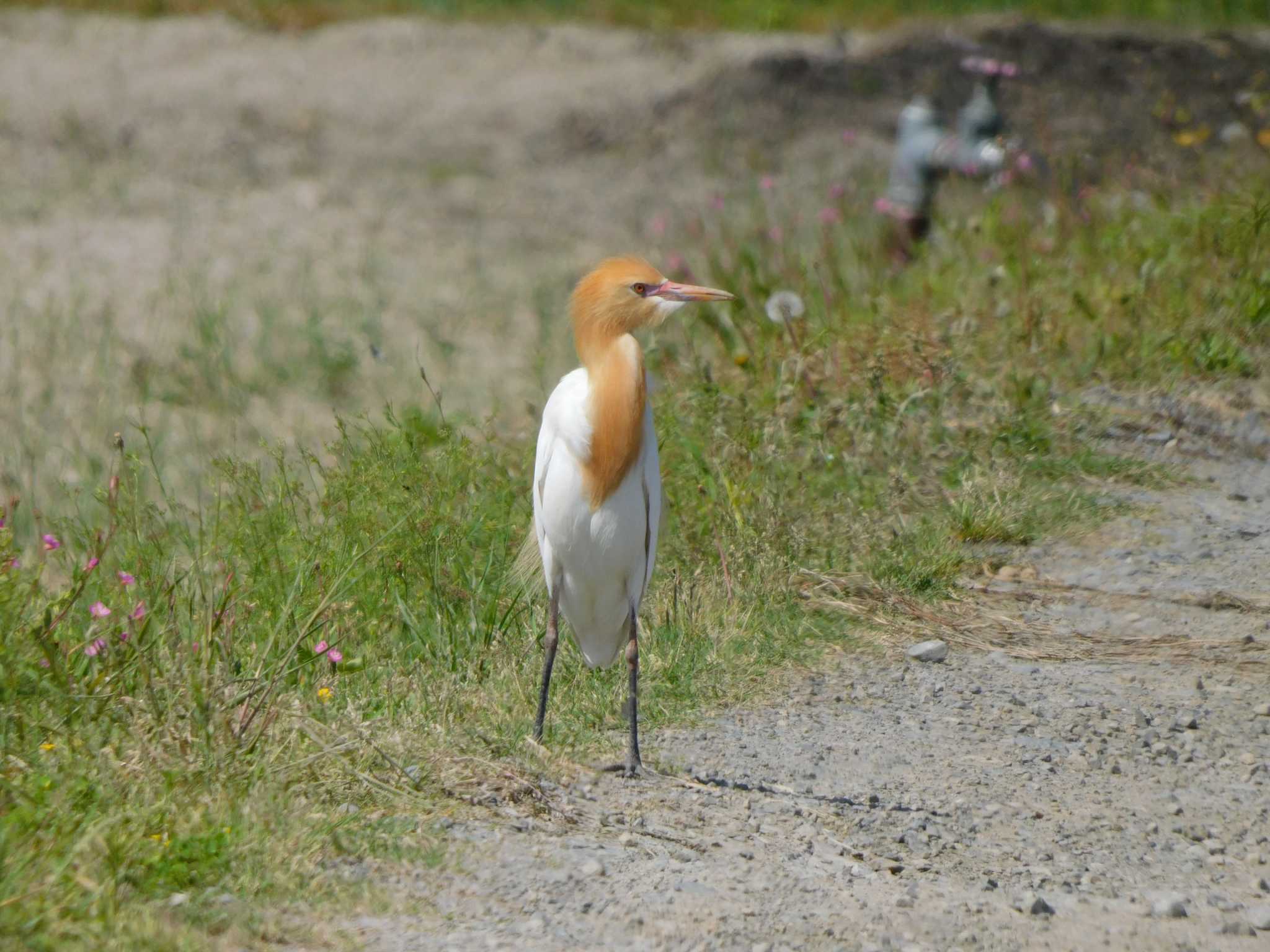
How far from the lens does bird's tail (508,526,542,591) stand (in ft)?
12.9

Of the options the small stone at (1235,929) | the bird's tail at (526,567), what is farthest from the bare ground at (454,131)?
the small stone at (1235,929)

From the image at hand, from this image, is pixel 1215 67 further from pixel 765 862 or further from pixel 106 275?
A: pixel 765 862

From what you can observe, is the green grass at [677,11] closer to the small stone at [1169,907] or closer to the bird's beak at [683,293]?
the bird's beak at [683,293]

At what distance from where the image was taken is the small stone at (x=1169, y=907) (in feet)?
8.86

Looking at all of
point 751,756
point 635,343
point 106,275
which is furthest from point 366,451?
point 106,275

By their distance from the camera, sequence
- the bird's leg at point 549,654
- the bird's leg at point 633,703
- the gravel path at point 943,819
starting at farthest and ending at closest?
the bird's leg at point 549,654 → the bird's leg at point 633,703 → the gravel path at point 943,819

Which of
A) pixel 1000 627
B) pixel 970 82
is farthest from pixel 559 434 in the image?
pixel 970 82

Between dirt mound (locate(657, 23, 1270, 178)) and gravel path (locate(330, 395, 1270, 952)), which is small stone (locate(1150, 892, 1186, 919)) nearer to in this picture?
gravel path (locate(330, 395, 1270, 952))

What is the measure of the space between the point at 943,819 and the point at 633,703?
689mm

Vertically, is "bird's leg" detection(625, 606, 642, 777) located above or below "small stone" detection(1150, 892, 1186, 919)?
above

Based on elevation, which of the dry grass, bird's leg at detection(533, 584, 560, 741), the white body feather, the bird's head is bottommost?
the dry grass

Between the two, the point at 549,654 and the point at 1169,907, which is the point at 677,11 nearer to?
the point at 549,654

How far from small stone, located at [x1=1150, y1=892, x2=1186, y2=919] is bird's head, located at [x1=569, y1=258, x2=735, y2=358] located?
1521 mm

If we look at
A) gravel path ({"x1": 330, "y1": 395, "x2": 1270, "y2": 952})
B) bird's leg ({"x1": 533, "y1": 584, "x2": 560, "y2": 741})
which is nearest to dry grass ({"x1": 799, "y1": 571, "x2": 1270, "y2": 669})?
gravel path ({"x1": 330, "y1": 395, "x2": 1270, "y2": 952})
